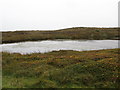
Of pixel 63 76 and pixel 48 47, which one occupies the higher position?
pixel 48 47

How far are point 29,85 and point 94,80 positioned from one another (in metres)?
5.31

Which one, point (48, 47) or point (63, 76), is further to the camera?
point (48, 47)

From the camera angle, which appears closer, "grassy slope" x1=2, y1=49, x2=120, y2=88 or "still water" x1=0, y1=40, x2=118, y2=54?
"grassy slope" x1=2, y1=49, x2=120, y2=88

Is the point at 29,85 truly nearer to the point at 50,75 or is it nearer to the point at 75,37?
the point at 50,75

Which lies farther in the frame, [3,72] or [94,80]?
[3,72]

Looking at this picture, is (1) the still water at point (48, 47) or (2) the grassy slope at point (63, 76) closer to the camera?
(2) the grassy slope at point (63, 76)

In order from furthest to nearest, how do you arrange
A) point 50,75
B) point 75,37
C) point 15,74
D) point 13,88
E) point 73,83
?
point 75,37 → point 15,74 → point 50,75 → point 73,83 → point 13,88

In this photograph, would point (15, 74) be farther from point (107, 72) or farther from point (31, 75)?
point (107, 72)

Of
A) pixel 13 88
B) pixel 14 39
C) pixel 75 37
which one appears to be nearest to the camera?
pixel 13 88

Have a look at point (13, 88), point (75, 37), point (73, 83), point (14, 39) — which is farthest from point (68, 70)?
point (75, 37)

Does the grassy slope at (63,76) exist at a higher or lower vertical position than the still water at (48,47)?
lower

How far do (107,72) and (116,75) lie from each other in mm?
1007

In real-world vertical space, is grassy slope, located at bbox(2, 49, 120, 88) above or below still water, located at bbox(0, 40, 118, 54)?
below

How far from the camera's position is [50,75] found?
666 inches
